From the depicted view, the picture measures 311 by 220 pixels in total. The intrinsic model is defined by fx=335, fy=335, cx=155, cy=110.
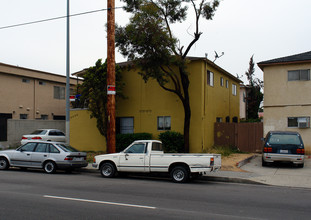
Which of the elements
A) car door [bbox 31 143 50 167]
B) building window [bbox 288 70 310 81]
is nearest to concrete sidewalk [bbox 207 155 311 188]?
building window [bbox 288 70 310 81]

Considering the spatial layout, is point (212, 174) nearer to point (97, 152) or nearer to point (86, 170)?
point (86, 170)

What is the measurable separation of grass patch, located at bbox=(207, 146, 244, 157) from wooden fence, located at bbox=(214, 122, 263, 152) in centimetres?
33

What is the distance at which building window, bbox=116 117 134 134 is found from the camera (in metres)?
22.0

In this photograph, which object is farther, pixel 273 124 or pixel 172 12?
pixel 273 124

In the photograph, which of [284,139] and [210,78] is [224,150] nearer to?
[210,78]

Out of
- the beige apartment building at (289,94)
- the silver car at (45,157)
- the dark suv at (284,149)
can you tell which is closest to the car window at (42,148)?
the silver car at (45,157)

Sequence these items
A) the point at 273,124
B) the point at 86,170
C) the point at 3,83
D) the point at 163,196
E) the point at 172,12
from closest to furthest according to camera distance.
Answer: the point at 163,196
the point at 86,170
the point at 172,12
the point at 273,124
the point at 3,83

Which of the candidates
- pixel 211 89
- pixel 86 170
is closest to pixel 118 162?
pixel 86 170

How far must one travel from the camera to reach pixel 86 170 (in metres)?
15.3

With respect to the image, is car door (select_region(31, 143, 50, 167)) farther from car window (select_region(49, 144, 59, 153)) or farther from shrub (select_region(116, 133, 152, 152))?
shrub (select_region(116, 133, 152, 152))

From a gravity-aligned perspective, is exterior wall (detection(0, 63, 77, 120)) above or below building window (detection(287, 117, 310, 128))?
above

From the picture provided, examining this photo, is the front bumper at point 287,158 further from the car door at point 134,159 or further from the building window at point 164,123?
the building window at point 164,123

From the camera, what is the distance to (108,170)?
1314 centimetres

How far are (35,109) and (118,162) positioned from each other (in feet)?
69.7
